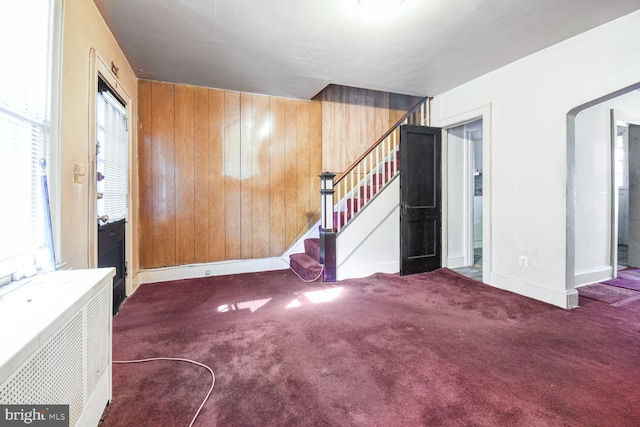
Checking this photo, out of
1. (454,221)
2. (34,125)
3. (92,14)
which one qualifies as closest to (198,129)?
(92,14)

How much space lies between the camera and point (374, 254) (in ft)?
13.8

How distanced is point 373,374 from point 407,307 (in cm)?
129

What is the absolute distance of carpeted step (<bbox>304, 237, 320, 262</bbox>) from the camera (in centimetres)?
418

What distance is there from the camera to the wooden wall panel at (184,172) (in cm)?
408

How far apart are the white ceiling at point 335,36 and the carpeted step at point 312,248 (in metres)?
2.31

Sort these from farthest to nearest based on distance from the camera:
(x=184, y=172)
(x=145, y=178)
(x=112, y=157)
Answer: (x=184, y=172) < (x=145, y=178) < (x=112, y=157)

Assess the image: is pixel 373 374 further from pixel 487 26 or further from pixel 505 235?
pixel 487 26

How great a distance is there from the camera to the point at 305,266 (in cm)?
401

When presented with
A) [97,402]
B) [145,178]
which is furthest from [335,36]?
[97,402]

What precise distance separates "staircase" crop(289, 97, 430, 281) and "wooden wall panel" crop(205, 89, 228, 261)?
3.72 feet

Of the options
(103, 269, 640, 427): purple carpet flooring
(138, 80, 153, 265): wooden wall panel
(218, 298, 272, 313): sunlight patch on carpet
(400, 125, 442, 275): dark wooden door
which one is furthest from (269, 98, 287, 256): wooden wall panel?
(400, 125, 442, 275): dark wooden door

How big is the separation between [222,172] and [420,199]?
2979 mm

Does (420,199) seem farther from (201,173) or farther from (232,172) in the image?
(201,173)

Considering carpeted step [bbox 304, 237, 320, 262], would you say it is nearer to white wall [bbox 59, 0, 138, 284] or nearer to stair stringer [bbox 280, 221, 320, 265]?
stair stringer [bbox 280, 221, 320, 265]
